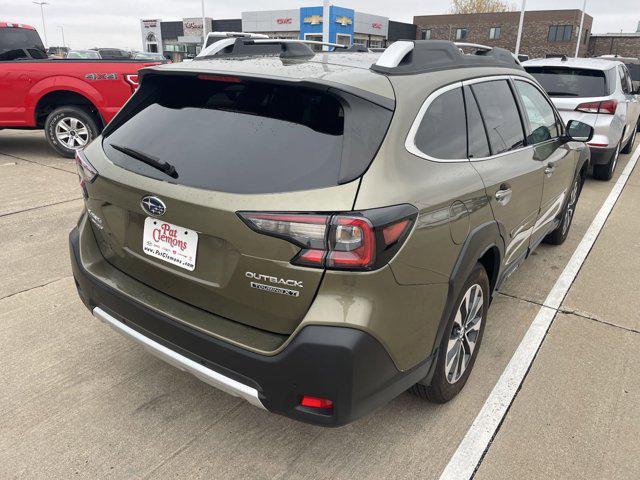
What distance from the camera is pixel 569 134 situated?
165 inches

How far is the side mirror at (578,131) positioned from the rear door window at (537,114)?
211 millimetres

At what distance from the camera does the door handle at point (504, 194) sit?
2682 millimetres

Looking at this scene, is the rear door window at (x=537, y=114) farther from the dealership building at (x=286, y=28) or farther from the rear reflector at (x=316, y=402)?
the dealership building at (x=286, y=28)

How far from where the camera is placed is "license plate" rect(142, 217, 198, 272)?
81.0 inches

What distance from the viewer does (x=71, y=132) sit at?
8164 millimetres

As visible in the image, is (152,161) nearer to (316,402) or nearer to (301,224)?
(301,224)

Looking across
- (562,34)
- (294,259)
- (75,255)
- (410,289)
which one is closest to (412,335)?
(410,289)

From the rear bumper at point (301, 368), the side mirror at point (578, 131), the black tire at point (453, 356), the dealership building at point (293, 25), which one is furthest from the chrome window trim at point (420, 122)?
the dealership building at point (293, 25)

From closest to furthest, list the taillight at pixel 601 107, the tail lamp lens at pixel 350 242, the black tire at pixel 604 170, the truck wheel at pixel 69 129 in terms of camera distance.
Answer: the tail lamp lens at pixel 350 242, the taillight at pixel 601 107, the black tire at pixel 604 170, the truck wheel at pixel 69 129

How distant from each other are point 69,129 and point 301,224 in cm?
760

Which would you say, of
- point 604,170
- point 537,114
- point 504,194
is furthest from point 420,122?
point 604,170

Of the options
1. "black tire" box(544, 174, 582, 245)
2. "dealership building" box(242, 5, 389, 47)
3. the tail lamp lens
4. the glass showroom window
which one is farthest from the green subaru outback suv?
the glass showroom window

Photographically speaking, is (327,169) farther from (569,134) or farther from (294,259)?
(569,134)

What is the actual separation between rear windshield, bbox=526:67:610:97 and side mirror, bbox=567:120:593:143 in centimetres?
342
